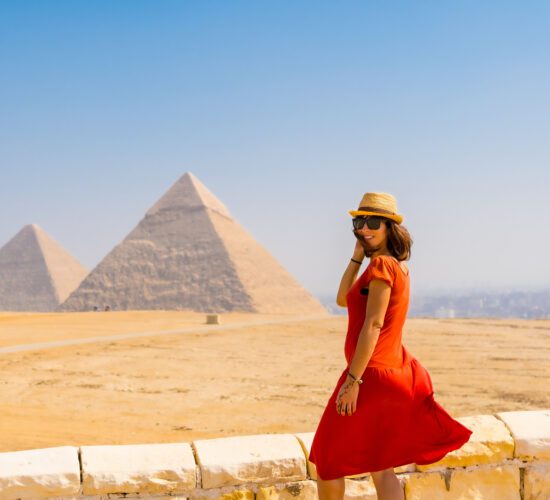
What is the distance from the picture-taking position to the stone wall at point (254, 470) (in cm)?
251

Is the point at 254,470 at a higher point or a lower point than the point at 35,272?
lower

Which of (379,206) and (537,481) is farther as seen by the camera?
(537,481)

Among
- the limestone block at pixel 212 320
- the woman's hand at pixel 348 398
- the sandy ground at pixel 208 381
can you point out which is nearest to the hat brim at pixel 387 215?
the woman's hand at pixel 348 398

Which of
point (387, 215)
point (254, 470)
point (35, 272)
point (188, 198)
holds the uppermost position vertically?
point (188, 198)

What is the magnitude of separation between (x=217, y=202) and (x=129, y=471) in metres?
111

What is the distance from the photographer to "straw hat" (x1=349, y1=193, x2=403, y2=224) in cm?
264

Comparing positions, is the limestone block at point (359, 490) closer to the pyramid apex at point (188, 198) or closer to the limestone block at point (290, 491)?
the limestone block at point (290, 491)

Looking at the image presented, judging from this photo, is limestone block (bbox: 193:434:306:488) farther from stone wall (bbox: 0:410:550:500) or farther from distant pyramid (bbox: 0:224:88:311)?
distant pyramid (bbox: 0:224:88:311)

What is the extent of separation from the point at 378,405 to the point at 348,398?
0.13 metres

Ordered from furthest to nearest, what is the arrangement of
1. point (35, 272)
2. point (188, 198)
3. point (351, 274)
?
point (35, 272) → point (188, 198) → point (351, 274)

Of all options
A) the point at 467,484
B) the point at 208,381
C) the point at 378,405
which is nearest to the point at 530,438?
the point at 467,484

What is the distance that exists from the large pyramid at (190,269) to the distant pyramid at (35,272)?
1102 cm

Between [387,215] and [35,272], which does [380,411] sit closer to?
[387,215]

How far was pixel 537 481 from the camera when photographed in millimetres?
2984
